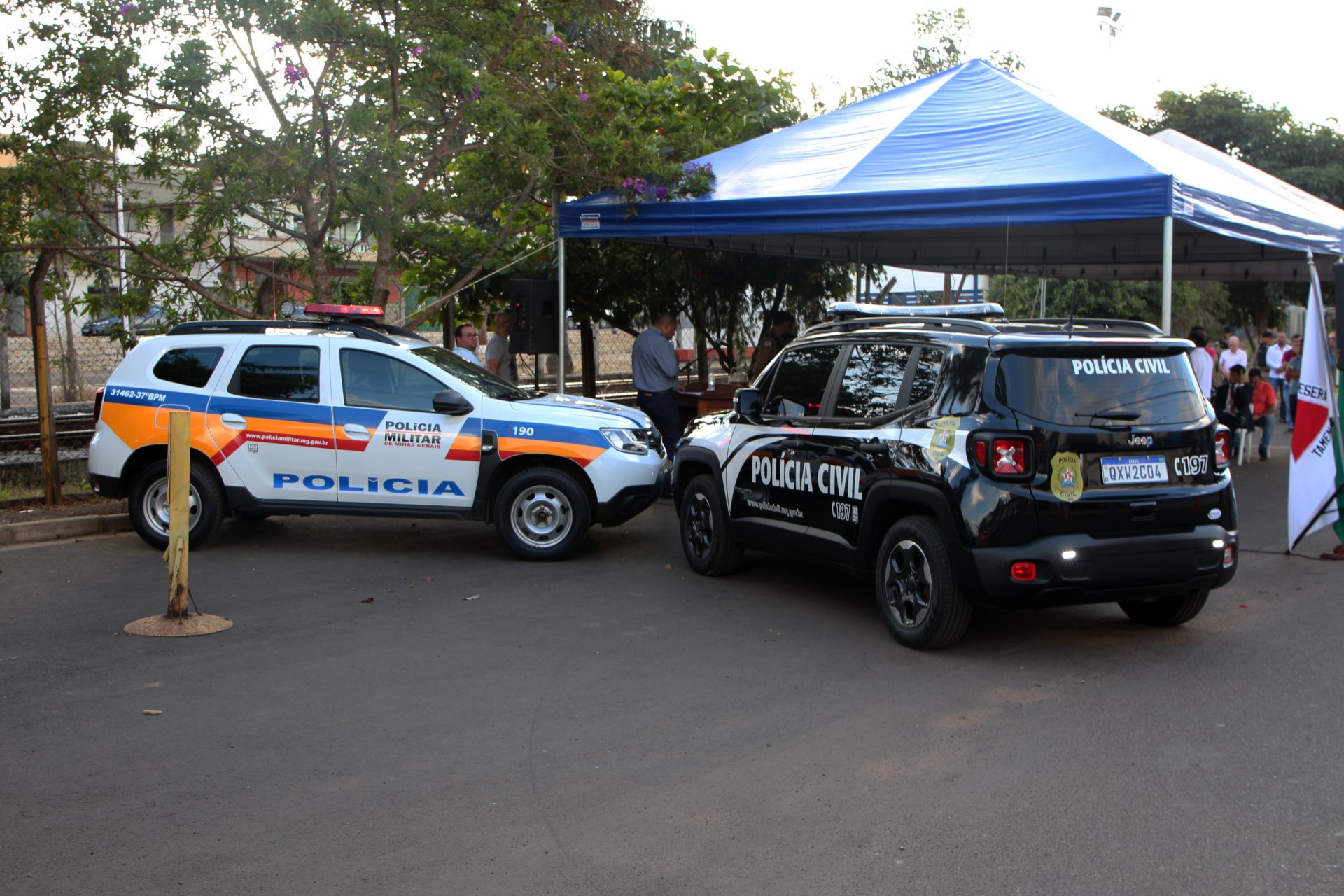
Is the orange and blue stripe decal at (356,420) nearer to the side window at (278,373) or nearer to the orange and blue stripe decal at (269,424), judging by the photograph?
the orange and blue stripe decal at (269,424)

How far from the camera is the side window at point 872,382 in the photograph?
7.00m

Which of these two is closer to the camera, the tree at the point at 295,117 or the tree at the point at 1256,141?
the tree at the point at 295,117

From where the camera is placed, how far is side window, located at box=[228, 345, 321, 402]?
9469 mm

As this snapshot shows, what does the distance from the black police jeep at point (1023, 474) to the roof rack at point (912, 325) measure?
1.0 inches

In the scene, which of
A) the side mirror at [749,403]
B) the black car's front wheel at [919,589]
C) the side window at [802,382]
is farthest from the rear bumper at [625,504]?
the black car's front wheel at [919,589]

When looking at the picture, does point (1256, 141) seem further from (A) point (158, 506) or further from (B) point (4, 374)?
(A) point (158, 506)

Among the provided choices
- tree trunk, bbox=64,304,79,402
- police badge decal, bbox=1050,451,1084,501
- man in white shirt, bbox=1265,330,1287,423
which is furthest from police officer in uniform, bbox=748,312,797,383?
tree trunk, bbox=64,304,79,402

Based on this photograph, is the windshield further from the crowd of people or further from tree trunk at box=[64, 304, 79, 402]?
tree trunk at box=[64, 304, 79, 402]

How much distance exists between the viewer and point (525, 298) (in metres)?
13.7

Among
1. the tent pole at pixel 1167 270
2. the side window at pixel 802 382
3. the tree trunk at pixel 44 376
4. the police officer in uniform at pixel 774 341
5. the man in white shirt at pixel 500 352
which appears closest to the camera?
the side window at pixel 802 382

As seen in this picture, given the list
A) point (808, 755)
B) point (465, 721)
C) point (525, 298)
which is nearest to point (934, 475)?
point (808, 755)

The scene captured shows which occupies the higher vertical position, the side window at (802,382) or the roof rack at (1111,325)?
the roof rack at (1111,325)

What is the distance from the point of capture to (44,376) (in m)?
11.4

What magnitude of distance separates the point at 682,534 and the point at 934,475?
3.01 meters
